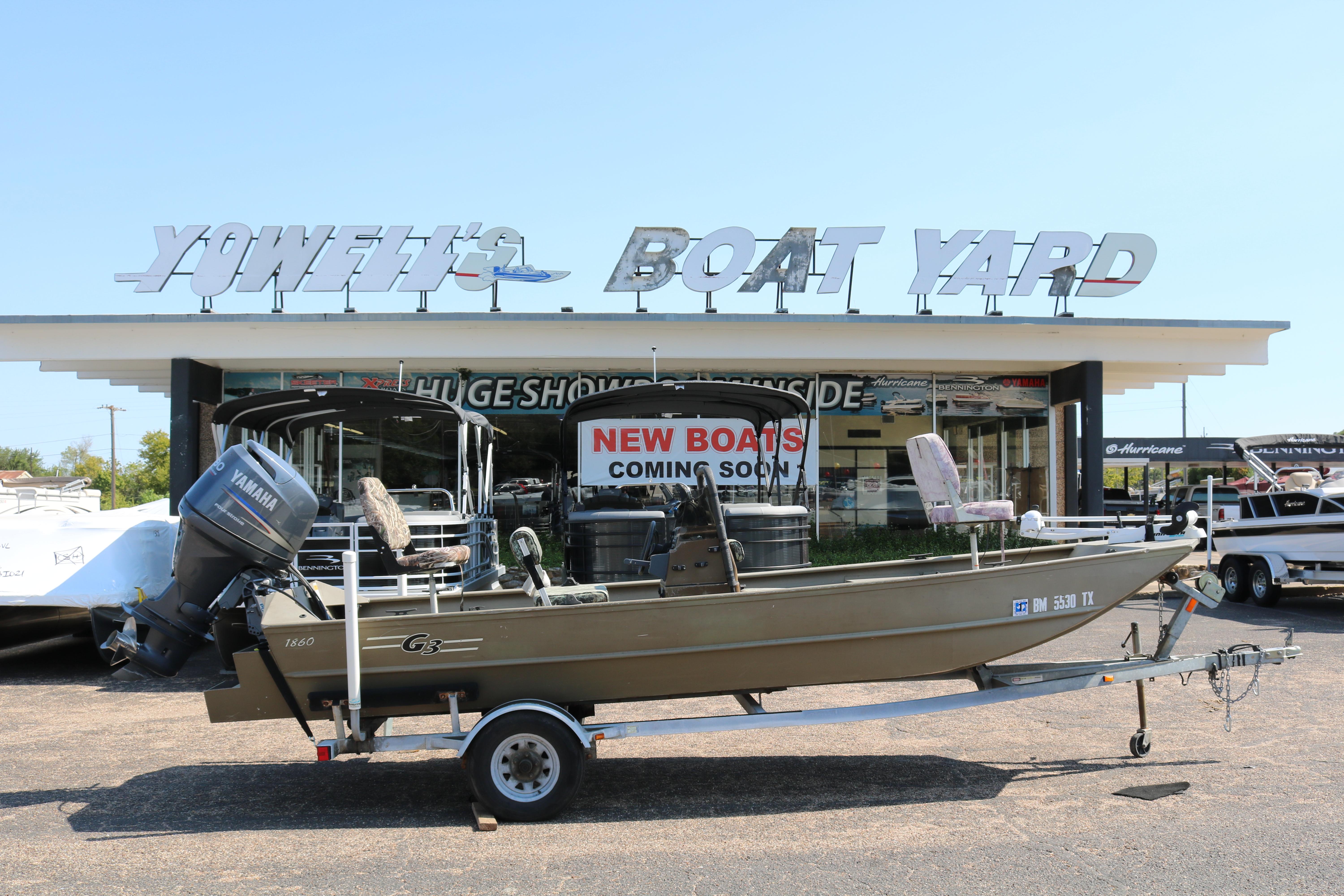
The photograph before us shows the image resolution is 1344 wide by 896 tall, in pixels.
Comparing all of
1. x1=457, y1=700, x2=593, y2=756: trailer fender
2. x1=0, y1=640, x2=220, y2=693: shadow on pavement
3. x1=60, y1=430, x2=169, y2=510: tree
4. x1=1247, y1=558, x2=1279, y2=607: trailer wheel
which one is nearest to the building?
x1=1247, y1=558, x2=1279, y2=607: trailer wheel

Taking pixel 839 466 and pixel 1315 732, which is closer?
pixel 1315 732

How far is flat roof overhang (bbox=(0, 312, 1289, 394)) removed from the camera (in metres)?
13.6

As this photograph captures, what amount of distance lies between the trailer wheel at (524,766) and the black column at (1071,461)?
12.9 m

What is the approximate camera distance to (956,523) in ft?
16.8

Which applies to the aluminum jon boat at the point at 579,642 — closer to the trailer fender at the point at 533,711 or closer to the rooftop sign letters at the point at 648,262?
the trailer fender at the point at 533,711

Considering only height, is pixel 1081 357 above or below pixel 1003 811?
above

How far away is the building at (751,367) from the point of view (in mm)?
13711

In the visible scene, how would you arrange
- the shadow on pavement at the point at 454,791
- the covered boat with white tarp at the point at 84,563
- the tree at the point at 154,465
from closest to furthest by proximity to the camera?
the shadow on pavement at the point at 454,791 < the covered boat with white tarp at the point at 84,563 < the tree at the point at 154,465

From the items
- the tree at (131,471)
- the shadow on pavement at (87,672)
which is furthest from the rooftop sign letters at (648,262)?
the tree at (131,471)

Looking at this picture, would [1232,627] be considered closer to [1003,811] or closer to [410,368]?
[1003,811]

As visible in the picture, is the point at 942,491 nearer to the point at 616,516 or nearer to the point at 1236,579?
the point at 616,516

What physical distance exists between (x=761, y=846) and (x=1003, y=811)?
125 cm

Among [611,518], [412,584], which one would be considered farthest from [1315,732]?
[412,584]

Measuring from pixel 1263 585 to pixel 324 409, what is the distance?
11972 millimetres
